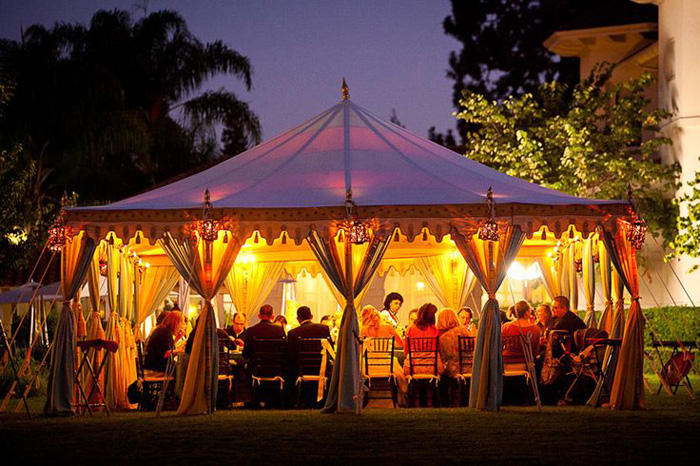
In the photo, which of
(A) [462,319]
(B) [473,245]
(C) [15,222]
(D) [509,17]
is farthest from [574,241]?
(D) [509,17]

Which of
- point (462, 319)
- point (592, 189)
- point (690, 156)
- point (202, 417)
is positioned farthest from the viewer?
point (592, 189)

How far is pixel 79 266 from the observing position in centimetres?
1354

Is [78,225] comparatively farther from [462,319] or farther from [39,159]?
[39,159]

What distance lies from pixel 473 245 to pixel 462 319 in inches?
127

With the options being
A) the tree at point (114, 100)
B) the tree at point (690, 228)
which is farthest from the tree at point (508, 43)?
the tree at point (690, 228)

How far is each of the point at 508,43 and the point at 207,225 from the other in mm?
28260

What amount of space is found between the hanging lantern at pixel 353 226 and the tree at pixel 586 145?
10.4 metres

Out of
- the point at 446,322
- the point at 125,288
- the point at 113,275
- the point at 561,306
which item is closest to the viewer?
the point at 446,322

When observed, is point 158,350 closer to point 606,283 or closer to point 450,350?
point 450,350

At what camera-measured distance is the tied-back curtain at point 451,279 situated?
19469 millimetres

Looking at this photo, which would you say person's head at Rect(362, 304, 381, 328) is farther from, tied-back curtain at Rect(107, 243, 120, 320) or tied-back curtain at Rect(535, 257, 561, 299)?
tied-back curtain at Rect(535, 257, 561, 299)

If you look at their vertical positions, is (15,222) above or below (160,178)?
A: below

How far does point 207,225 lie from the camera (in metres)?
Answer: 13.3

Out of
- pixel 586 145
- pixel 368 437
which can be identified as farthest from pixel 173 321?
pixel 586 145
